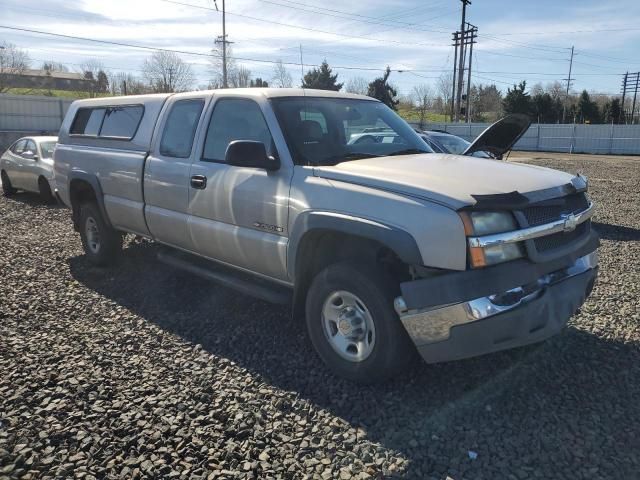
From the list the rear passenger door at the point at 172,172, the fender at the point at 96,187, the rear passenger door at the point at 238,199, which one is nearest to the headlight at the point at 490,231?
the rear passenger door at the point at 238,199

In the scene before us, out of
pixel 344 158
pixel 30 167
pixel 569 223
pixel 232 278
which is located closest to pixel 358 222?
pixel 344 158

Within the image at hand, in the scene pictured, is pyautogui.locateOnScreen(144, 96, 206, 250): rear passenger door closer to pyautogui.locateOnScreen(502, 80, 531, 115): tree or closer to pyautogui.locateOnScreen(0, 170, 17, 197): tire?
pyautogui.locateOnScreen(0, 170, 17, 197): tire

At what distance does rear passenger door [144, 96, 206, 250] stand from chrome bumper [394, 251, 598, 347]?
8.12 feet

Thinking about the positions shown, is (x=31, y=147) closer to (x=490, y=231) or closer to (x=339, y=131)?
(x=339, y=131)

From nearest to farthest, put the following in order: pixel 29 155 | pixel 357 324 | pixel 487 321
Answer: pixel 487 321 < pixel 357 324 < pixel 29 155

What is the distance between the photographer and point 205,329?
4.60 m

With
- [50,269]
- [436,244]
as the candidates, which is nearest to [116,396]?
[436,244]

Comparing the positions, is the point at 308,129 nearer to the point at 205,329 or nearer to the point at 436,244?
the point at 436,244

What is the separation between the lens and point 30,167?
11.5 metres

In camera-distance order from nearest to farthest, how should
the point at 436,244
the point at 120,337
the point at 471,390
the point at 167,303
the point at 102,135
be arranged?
the point at 436,244, the point at 471,390, the point at 120,337, the point at 167,303, the point at 102,135

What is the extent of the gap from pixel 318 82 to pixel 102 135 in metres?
49.3

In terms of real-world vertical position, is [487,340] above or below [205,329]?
above

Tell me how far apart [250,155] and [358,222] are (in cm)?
102

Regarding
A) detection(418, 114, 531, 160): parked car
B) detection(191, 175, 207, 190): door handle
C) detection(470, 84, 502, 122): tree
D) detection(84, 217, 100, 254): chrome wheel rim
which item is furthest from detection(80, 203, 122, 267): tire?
detection(470, 84, 502, 122): tree
